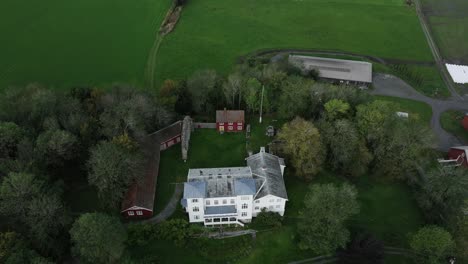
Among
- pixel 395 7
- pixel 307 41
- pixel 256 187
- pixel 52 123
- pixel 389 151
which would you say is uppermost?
pixel 395 7

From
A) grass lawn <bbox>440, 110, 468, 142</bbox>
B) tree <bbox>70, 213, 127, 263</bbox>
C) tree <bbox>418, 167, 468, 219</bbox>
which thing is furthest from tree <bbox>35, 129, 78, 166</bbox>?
grass lawn <bbox>440, 110, 468, 142</bbox>

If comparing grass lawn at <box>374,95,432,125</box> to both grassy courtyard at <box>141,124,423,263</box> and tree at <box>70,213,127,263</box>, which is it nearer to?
grassy courtyard at <box>141,124,423,263</box>

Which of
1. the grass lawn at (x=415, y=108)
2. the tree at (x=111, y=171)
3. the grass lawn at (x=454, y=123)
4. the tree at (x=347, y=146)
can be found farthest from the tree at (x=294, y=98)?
the grass lawn at (x=454, y=123)

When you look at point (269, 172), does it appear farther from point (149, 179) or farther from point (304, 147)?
point (149, 179)

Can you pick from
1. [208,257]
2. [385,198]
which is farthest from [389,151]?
[208,257]

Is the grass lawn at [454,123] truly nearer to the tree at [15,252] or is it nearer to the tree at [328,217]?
the tree at [328,217]

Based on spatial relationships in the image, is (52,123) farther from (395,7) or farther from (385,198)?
(395,7)

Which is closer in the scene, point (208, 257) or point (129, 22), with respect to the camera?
point (208, 257)

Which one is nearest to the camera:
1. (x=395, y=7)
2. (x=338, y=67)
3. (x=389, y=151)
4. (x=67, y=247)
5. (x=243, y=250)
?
(x=67, y=247)
